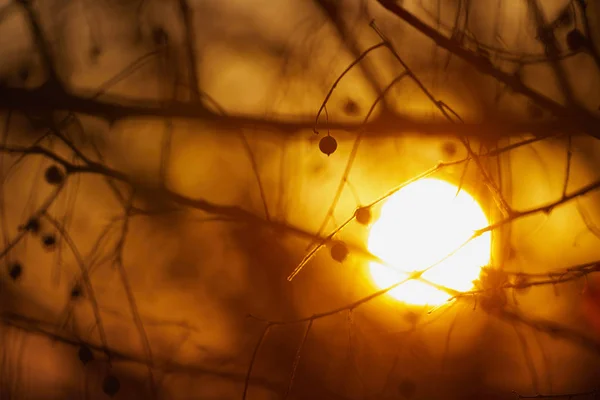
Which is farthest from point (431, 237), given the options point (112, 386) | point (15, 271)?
point (15, 271)

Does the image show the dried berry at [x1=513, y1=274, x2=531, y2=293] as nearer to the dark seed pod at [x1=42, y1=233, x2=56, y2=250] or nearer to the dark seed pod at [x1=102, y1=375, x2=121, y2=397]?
the dark seed pod at [x1=102, y1=375, x2=121, y2=397]

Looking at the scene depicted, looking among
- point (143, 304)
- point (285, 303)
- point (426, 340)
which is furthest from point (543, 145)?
point (143, 304)

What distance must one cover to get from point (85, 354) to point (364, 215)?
56 cm

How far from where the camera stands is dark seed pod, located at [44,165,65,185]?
39.6 inches

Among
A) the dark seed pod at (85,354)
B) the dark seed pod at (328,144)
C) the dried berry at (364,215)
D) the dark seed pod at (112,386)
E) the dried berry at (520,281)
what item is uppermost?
the dark seed pod at (328,144)

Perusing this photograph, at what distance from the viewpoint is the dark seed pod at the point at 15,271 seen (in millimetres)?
1026

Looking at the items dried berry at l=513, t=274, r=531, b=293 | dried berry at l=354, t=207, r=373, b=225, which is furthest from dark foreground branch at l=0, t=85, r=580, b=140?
dried berry at l=513, t=274, r=531, b=293

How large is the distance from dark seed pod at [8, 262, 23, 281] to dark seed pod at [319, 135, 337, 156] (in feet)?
1.99

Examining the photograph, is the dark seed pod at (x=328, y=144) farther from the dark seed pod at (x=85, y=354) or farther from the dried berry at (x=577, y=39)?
the dark seed pod at (x=85, y=354)

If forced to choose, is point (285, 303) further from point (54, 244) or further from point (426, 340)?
point (54, 244)

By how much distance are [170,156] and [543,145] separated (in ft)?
2.07

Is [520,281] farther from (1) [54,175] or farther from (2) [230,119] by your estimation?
(1) [54,175]

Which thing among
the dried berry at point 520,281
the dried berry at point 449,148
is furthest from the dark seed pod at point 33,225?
the dried berry at point 520,281

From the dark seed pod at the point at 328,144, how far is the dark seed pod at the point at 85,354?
0.56m
